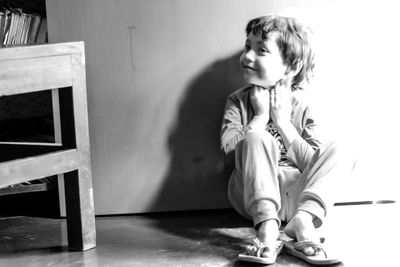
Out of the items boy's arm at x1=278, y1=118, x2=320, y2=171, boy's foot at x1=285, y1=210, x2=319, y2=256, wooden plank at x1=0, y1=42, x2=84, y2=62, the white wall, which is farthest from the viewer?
the white wall

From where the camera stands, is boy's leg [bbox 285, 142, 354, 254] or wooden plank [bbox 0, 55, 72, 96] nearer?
wooden plank [bbox 0, 55, 72, 96]

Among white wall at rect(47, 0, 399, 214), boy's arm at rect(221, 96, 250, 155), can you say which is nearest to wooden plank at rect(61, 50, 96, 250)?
white wall at rect(47, 0, 399, 214)

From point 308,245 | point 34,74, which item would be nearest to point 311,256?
point 308,245

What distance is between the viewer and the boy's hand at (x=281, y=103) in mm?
2389

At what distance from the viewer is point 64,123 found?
85.4 inches

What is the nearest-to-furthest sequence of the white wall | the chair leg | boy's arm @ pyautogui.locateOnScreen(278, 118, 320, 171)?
the chair leg < boy's arm @ pyautogui.locateOnScreen(278, 118, 320, 171) < the white wall

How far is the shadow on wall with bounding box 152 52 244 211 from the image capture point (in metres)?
2.54

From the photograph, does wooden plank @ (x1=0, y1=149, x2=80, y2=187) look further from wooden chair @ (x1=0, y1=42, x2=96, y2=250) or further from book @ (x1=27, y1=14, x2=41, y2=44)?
book @ (x1=27, y1=14, x2=41, y2=44)

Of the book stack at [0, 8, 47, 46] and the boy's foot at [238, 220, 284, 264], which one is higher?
the book stack at [0, 8, 47, 46]

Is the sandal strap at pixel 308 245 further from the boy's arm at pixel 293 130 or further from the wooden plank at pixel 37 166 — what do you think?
the wooden plank at pixel 37 166

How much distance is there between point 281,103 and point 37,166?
0.83 metres

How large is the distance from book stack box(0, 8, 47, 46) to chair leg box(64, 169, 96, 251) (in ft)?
2.02

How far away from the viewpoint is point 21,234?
94.7 inches

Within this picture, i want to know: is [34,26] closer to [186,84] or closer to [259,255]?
[186,84]
